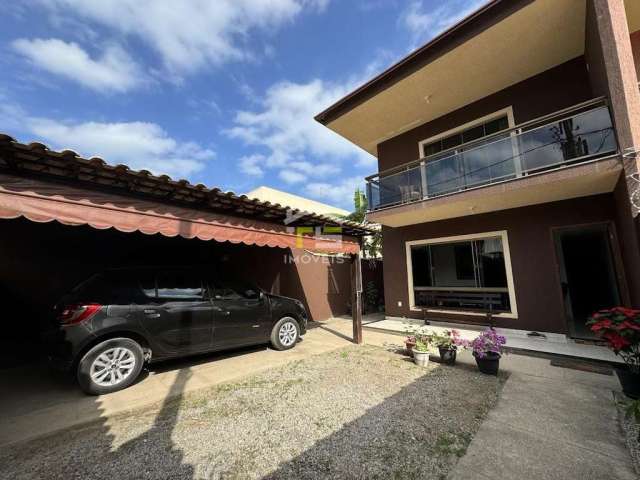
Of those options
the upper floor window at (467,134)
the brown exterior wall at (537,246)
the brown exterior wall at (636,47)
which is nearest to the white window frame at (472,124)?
the upper floor window at (467,134)

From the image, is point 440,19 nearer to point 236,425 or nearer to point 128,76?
point 128,76

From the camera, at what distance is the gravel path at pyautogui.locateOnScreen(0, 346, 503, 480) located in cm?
243

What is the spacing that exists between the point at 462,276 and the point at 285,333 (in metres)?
5.82

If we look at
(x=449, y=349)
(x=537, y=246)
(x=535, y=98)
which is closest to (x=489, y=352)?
(x=449, y=349)

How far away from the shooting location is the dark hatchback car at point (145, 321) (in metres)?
3.87

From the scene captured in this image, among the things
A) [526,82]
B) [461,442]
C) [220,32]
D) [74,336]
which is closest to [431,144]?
[526,82]

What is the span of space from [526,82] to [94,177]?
33.6 ft

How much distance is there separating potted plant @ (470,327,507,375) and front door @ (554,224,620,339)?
3.44 meters

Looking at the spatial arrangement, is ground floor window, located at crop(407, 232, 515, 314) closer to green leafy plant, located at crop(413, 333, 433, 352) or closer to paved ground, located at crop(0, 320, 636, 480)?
paved ground, located at crop(0, 320, 636, 480)

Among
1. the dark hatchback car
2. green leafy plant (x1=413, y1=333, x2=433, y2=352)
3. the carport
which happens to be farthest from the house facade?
the dark hatchback car

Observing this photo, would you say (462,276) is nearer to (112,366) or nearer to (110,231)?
(112,366)

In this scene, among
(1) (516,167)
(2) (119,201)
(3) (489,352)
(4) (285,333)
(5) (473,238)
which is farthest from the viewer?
(5) (473,238)

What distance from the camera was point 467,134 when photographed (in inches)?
343

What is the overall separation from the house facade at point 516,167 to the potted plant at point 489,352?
2.79 m
